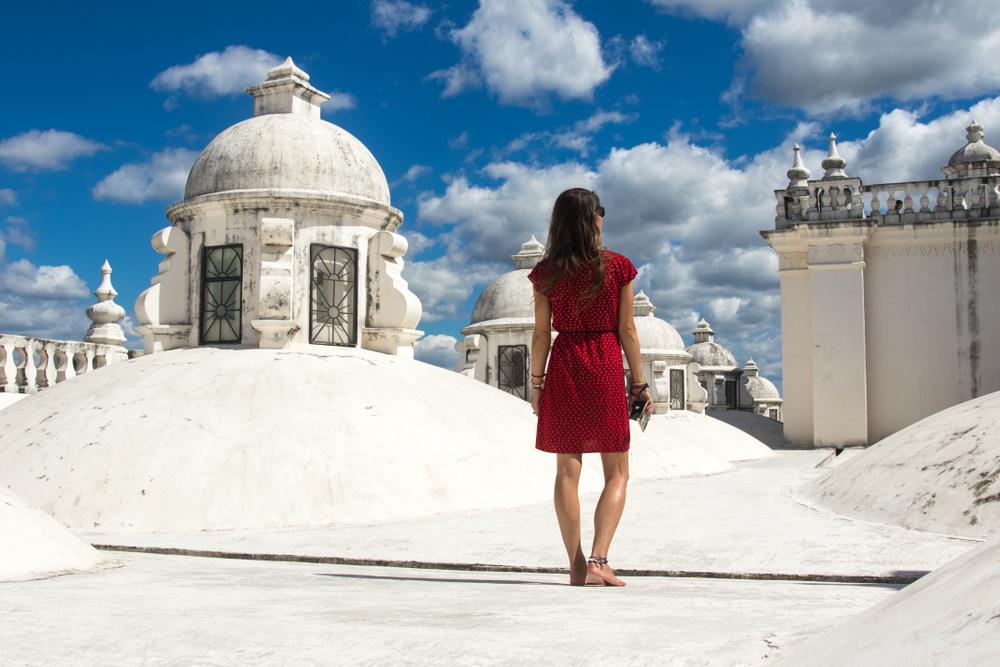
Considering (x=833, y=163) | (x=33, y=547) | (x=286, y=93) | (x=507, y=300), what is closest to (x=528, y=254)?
(x=507, y=300)

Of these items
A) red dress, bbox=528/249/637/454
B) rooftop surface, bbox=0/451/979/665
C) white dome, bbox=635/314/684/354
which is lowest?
rooftop surface, bbox=0/451/979/665

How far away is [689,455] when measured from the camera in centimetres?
1588

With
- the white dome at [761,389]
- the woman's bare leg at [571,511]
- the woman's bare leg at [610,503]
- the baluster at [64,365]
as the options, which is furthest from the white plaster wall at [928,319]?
the white dome at [761,389]

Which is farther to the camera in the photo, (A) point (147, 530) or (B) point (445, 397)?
(B) point (445, 397)

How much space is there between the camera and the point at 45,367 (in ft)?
46.1

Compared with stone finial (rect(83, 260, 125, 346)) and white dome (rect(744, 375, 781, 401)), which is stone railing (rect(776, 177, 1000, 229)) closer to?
stone finial (rect(83, 260, 125, 346))

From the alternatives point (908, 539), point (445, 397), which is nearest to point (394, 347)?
point (445, 397)

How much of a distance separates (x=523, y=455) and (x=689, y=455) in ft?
20.5

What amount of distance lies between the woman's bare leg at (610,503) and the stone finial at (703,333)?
1425 inches

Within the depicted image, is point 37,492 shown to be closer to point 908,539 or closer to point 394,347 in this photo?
point 394,347

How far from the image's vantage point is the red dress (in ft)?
15.6

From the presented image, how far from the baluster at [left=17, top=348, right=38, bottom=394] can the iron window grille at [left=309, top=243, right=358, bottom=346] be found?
5381mm

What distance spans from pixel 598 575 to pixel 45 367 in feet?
38.8

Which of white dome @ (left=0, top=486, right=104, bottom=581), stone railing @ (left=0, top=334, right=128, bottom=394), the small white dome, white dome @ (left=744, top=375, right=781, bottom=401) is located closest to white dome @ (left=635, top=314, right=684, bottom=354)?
the small white dome
